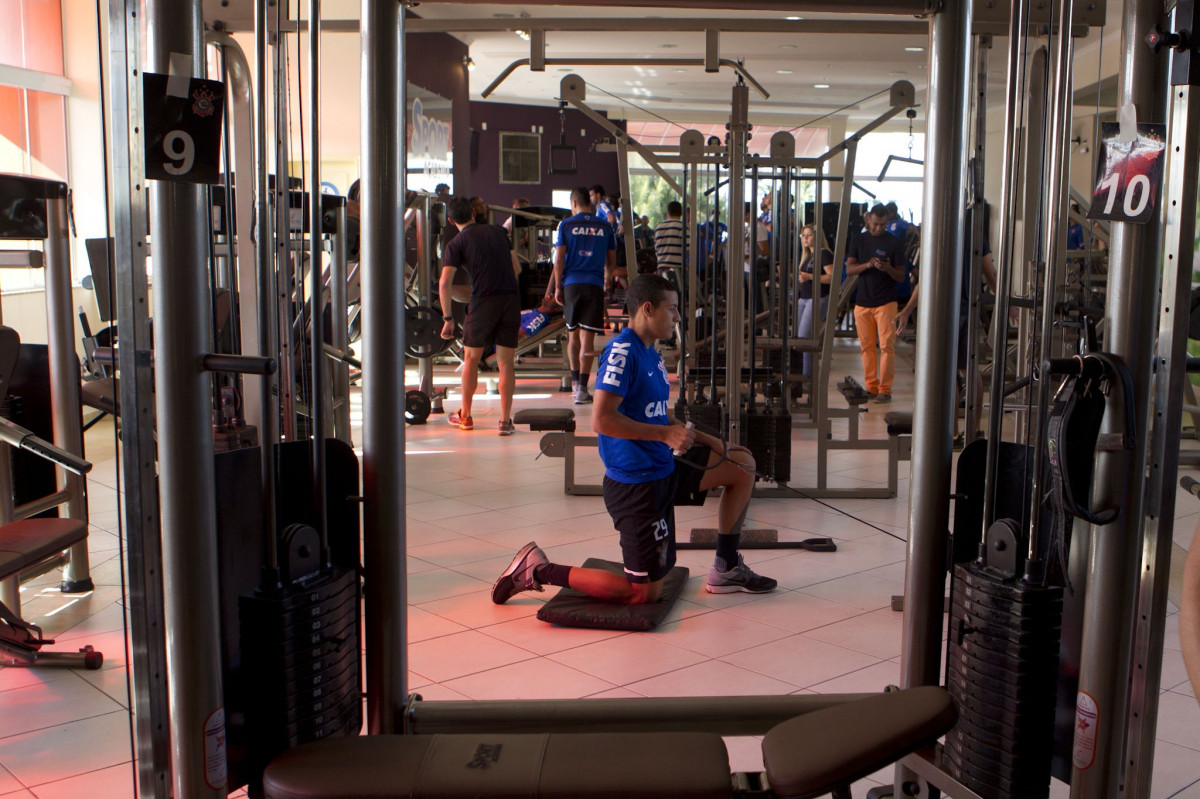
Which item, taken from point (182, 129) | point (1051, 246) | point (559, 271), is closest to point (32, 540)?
point (182, 129)

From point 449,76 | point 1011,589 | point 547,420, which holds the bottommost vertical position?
point 547,420

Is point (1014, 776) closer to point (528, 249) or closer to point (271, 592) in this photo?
point (271, 592)

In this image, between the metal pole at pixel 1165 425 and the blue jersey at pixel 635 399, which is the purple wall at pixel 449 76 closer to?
the blue jersey at pixel 635 399

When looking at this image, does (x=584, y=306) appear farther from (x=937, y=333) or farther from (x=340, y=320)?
(x=937, y=333)

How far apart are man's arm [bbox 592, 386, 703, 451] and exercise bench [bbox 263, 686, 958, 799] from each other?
1676 millimetres

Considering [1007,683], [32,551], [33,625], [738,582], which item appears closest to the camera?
[1007,683]

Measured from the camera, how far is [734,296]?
190 inches

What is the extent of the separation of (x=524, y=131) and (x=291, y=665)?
16.8m

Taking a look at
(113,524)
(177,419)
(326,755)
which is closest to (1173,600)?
(326,755)

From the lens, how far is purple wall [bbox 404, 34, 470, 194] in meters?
10.0

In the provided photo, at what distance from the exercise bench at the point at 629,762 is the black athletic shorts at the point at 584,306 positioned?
20.0 feet

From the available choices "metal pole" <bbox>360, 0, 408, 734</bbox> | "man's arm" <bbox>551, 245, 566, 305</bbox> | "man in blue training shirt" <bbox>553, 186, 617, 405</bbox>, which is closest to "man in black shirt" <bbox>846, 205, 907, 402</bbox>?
"man in blue training shirt" <bbox>553, 186, 617, 405</bbox>

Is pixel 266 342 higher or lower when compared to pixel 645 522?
higher

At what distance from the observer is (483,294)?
7023 mm
